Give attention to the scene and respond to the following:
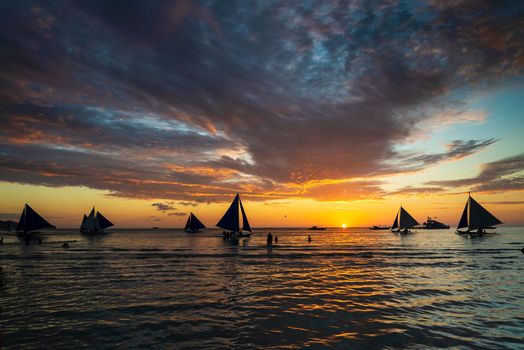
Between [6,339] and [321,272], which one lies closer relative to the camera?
[6,339]

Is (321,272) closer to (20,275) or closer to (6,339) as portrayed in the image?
(6,339)

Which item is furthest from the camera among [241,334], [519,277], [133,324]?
[519,277]

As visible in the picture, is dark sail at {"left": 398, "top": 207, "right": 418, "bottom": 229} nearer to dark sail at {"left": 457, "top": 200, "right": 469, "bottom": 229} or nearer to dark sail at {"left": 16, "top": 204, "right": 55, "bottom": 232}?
dark sail at {"left": 457, "top": 200, "right": 469, "bottom": 229}

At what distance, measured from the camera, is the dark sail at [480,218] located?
89688 mm

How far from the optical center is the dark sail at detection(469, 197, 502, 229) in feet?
294

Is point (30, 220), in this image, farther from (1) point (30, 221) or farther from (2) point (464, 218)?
(2) point (464, 218)

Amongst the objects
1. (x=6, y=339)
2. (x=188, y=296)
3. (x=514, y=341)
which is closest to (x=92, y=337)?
(x=6, y=339)


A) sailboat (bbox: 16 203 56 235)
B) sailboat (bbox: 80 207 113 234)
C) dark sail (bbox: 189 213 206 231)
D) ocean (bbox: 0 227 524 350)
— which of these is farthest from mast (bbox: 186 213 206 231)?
ocean (bbox: 0 227 524 350)

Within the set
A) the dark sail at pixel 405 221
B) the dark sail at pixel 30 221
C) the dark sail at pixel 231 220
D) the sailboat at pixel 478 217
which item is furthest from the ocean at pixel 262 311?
the dark sail at pixel 405 221

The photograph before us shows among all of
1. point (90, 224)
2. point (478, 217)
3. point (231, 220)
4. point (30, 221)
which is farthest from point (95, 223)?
point (478, 217)

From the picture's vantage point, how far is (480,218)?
90688 millimetres

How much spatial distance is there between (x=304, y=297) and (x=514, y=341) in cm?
986

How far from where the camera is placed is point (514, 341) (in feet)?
36.9

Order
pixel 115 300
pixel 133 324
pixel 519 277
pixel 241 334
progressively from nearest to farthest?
pixel 241 334 < pixel 133 324 < pixel 115 300 < pixel 519 277
